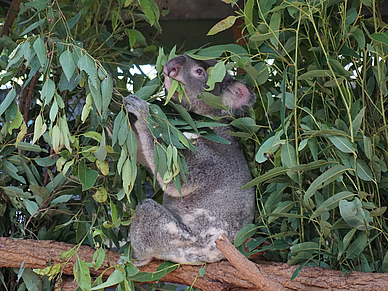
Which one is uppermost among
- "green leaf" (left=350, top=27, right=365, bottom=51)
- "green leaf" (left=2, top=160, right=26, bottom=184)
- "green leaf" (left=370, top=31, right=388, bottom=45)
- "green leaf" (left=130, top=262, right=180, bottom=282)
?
"green leaf" (left=370, top=31, right=388, bottom=45)

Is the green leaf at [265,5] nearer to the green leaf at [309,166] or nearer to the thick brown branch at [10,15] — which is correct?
the green leaf at [309,166]

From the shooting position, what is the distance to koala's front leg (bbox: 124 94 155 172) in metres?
1.69

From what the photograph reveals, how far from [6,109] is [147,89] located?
0.52 metres

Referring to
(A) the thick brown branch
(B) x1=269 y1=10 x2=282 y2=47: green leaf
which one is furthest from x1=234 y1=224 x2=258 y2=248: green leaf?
(A) the thick brown branch

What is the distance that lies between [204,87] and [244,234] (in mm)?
677

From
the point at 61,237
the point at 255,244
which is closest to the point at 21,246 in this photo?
the point at 61,237

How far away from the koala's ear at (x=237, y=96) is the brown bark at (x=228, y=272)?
0.66 meters

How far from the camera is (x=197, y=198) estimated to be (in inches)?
77.4

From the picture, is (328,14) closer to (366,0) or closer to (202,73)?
(366,0)

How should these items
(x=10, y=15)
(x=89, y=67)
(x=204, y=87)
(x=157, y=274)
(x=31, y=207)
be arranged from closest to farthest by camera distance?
(x=89, y=67), (x=157, y=274), (x=31, y=207), (x=204, y=87), (x=10, y=15)

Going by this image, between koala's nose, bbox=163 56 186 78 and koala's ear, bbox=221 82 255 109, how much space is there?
247 millimetres

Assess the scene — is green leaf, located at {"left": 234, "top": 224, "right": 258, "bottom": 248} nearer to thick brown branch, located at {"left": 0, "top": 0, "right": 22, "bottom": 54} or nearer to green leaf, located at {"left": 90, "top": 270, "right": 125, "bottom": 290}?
green leaf, located at {"left": 90, "top": 270, "right": 125, "bottom": 290}

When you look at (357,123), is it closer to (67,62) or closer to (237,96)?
(237,96)

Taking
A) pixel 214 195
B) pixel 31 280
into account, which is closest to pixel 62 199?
pixel 31 280
